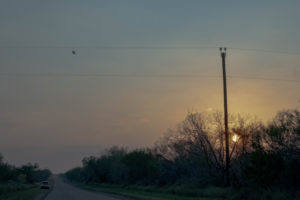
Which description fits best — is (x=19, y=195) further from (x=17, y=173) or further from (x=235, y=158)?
(x=17, y=173)

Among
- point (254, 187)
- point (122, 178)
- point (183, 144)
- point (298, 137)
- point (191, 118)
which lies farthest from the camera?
point (122, 178)

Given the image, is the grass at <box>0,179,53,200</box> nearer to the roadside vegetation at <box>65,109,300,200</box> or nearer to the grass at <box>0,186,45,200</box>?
the grass at <box>0,186,45,200</box>

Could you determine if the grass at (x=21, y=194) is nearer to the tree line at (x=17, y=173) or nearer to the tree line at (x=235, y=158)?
the tree line at (x=235, y=158)

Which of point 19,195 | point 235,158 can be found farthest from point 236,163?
point 19,195

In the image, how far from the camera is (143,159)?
78688 mm

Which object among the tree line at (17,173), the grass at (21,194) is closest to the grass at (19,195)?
the grass at (21,194)

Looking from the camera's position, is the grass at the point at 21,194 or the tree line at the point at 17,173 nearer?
the grass at the point at 21,194

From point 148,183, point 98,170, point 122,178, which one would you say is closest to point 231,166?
point 148,183

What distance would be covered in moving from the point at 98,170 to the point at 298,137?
97.3 meters

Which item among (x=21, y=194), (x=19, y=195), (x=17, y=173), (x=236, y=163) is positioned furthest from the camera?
(x=17, y=173)

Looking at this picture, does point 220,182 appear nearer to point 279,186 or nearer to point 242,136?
point 242,136

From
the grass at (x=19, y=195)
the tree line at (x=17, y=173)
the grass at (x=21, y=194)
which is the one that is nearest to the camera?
the grass at (x=19, y=195)

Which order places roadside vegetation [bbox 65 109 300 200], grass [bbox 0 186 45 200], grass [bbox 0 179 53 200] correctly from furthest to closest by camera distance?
grass [bbox 0 179 53 200] < grass [bbox 0 186 45 200] < roadside vegetation [bbox 65 109 300 200]

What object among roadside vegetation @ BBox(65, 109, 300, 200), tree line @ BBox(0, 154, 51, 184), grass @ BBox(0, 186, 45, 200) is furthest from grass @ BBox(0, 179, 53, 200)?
tree line @ BBox(0, 154, 51, 184)
